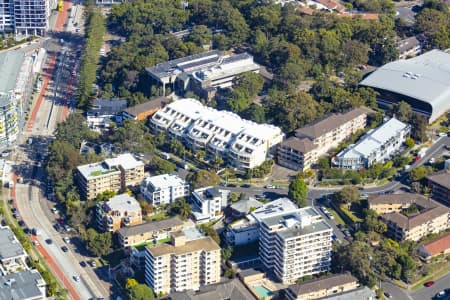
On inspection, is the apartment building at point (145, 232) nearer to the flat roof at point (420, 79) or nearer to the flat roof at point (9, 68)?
the flat roof at point (9, 68)

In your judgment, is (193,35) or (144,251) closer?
(144,251)

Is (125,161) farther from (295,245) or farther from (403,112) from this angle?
(403,112)

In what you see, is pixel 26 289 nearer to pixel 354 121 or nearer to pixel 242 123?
pixel 242 123

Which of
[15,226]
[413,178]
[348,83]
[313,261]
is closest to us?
[313,261]

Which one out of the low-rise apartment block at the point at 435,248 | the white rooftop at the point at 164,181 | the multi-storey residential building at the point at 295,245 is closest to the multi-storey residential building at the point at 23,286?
the white rooftop at the point at 164,181

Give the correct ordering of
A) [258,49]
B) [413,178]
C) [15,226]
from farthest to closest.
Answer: [258,49], [413,178], [15,226]

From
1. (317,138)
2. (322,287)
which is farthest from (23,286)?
(317,138)

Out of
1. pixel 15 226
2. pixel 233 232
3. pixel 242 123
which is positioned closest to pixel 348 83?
pixel 242 123

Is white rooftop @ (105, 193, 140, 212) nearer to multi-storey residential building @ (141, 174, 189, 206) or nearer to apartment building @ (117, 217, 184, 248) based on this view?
multi-storey residential building @ (141, 174, 189, 206)

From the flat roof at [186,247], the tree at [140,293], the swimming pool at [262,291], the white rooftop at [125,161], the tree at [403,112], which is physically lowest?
the swimming pool at [262,291]
